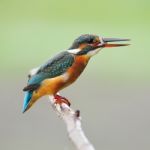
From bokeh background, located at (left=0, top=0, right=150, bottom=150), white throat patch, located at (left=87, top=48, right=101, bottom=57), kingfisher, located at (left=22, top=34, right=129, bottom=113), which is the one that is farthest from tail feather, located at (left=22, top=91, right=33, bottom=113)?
bokeh background, located at (left=0, top=0, right=150, bottom=150)

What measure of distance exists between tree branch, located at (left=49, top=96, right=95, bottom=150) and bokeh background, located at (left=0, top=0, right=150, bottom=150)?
2433mm

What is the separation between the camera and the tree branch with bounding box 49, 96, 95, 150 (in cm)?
144

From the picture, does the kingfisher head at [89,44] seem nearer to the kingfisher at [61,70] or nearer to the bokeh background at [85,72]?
the kingfisher at [61,70]

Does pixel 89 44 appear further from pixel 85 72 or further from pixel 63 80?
pixel 85 72

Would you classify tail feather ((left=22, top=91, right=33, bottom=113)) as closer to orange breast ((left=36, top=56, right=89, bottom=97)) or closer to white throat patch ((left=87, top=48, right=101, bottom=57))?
orange breast ((left=36, top=56, right=89, bottom=97))

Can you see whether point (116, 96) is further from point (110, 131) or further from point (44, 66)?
point (44, 66)

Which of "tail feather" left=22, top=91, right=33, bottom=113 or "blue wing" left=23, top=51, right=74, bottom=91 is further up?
"blue wing" left=23, top=51, right=74, bottom=91

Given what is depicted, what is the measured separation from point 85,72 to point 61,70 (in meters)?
3.85

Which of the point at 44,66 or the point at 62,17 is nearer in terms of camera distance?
the point at 44,66

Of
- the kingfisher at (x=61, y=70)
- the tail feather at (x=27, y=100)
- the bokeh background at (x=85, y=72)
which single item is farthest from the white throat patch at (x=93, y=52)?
the bokeh background at (x=85, y=72)

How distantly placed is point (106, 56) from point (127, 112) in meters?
1.10
